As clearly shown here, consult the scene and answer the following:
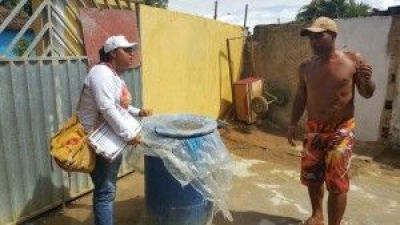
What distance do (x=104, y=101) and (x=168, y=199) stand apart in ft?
3.67

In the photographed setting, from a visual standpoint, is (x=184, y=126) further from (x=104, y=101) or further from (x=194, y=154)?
(x=104, y=101)

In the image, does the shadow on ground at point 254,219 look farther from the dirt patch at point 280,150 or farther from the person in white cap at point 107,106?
the dirt patch at point 280,150

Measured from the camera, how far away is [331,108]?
3.33 m

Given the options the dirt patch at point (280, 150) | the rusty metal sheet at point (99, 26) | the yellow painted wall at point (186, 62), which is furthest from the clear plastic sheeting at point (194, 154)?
the dirt patch at point (280, 150)

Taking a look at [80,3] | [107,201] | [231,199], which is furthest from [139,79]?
[107,201]

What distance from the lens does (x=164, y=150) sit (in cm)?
311

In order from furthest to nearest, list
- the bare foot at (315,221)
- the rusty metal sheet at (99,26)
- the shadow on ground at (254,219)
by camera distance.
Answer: the rusty metal sheet at (99,26), the shadow on ground at (254,219), the bare foot at (315,221)

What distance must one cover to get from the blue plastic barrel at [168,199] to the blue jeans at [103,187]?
17.0 inches

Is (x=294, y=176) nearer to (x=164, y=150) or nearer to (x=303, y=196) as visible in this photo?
(x=303, y=196)

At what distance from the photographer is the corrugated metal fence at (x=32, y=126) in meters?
3.29

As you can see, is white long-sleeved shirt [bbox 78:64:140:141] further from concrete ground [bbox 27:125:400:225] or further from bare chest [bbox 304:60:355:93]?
bare chest [bbox 304:60:355:93]

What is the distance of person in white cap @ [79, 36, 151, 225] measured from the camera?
2668mm

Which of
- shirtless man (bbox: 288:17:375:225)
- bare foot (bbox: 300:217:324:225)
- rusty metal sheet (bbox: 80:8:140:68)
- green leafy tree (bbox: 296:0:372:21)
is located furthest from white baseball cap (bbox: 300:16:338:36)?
green leafy tree (bbox: 296:0:372:21)

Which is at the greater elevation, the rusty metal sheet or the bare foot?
the rusty metal sheet
